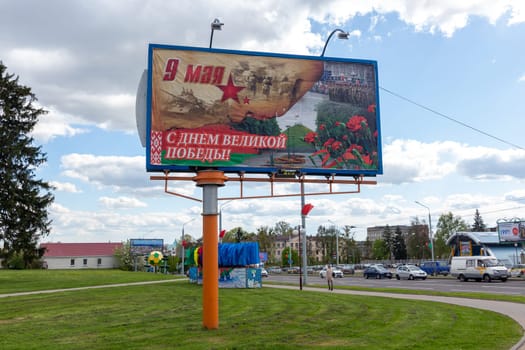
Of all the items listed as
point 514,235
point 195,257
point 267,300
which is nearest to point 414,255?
point 514,235

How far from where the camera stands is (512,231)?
54.5 meters

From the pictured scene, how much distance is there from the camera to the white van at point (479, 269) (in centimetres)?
3909

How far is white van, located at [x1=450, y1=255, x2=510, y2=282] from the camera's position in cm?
3909

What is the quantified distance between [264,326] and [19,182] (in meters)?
32.3

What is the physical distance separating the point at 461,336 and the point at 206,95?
870 centimetres

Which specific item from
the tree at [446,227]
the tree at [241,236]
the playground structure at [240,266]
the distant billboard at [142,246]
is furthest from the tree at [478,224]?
the playground structure at [240,266]

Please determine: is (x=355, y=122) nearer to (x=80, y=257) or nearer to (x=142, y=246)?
(x=142, y=246)

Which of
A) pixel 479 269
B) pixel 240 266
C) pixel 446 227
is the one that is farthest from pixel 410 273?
pixel 446 227

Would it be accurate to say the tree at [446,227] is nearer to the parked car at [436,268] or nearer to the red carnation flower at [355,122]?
the parked car at [436,268]

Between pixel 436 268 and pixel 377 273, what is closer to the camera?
pixel 377 273

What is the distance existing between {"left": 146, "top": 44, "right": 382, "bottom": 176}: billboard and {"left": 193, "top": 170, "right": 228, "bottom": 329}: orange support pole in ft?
1.16

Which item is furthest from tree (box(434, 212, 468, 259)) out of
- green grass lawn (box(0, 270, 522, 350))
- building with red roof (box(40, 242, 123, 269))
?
green grass lawn (box(0, 270, 522, 350))

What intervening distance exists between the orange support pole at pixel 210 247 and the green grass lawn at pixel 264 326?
0.51m

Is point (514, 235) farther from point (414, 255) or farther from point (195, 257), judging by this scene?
point (414, 255)
